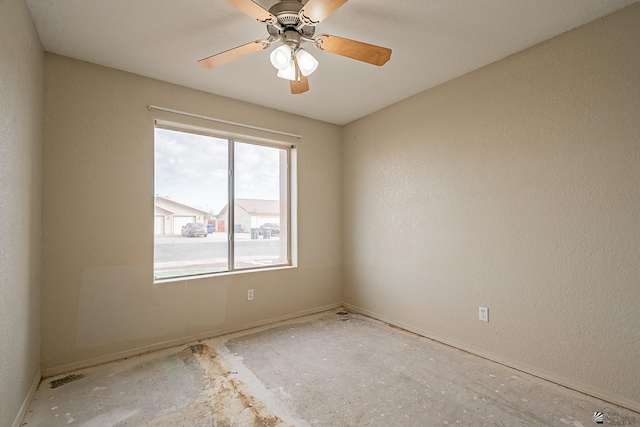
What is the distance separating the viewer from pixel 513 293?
96.0 inches

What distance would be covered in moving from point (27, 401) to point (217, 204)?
2.01 m

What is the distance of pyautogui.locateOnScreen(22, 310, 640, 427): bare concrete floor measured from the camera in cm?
182

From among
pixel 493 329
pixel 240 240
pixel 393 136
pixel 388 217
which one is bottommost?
pixel 493 329

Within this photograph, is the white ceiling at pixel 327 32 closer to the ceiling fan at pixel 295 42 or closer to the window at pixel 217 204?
the ceiling fan at pixel 295 42

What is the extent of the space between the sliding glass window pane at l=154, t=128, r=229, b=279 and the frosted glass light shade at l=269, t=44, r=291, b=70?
1.67 metres

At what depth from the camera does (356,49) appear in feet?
6.06

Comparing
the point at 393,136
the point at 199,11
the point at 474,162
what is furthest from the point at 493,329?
the point at 199,11

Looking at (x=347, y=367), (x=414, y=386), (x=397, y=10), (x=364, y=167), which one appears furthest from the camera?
(x=364, y=167)

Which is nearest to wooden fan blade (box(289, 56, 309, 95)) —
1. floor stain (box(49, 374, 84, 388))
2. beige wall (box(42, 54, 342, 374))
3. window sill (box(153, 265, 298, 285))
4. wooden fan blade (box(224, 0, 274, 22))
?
wooden fan blade (box(224, 0, 274, 22))

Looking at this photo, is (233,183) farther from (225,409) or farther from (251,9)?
(225,409)

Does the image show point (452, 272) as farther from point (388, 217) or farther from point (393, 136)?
point (393, 136)

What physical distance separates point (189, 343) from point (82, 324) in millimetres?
870

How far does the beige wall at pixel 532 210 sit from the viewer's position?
76.6 inches

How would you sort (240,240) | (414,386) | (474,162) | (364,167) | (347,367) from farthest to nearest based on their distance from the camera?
1. (364,167)
2. (240,240)
3. (474,162)
4. (347,367)
5. (414,386)
